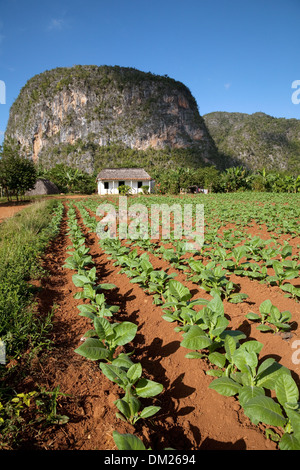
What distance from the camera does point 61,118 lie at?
307ft

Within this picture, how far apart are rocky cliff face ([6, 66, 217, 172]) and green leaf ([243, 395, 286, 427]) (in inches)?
3257

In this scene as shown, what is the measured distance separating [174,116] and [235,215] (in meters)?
90.0

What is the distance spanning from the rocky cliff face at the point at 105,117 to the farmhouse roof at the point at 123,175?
153 ft

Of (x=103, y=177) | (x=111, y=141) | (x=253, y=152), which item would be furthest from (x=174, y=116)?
(x=103, y=177)

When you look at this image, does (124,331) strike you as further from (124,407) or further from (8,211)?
(8,211)

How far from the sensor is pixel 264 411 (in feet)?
4.61

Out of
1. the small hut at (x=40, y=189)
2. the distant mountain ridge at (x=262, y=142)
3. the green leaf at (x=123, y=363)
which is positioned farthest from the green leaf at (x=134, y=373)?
the distant mountain ridge at (x=262, y=142)

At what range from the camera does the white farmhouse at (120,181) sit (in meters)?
34.6

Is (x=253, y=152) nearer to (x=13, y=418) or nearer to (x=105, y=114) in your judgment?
(x=105, y=114)

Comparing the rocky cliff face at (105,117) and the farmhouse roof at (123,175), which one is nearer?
the farmhouse roof at (123,175)

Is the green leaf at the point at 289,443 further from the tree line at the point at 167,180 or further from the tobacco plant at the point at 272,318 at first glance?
the tree line at the point at 167,180

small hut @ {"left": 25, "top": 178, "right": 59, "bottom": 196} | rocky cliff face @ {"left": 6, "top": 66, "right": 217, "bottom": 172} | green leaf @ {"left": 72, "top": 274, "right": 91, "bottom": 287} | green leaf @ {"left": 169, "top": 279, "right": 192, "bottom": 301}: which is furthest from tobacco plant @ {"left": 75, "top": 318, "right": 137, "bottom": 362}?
rocky cliff face @ {"left": 6, "top": 66, "right": 217, "bottom": 172}

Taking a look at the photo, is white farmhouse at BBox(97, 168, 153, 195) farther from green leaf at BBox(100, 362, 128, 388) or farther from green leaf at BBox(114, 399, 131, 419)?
green leaf at BBox(114, 399, 131, 419)
